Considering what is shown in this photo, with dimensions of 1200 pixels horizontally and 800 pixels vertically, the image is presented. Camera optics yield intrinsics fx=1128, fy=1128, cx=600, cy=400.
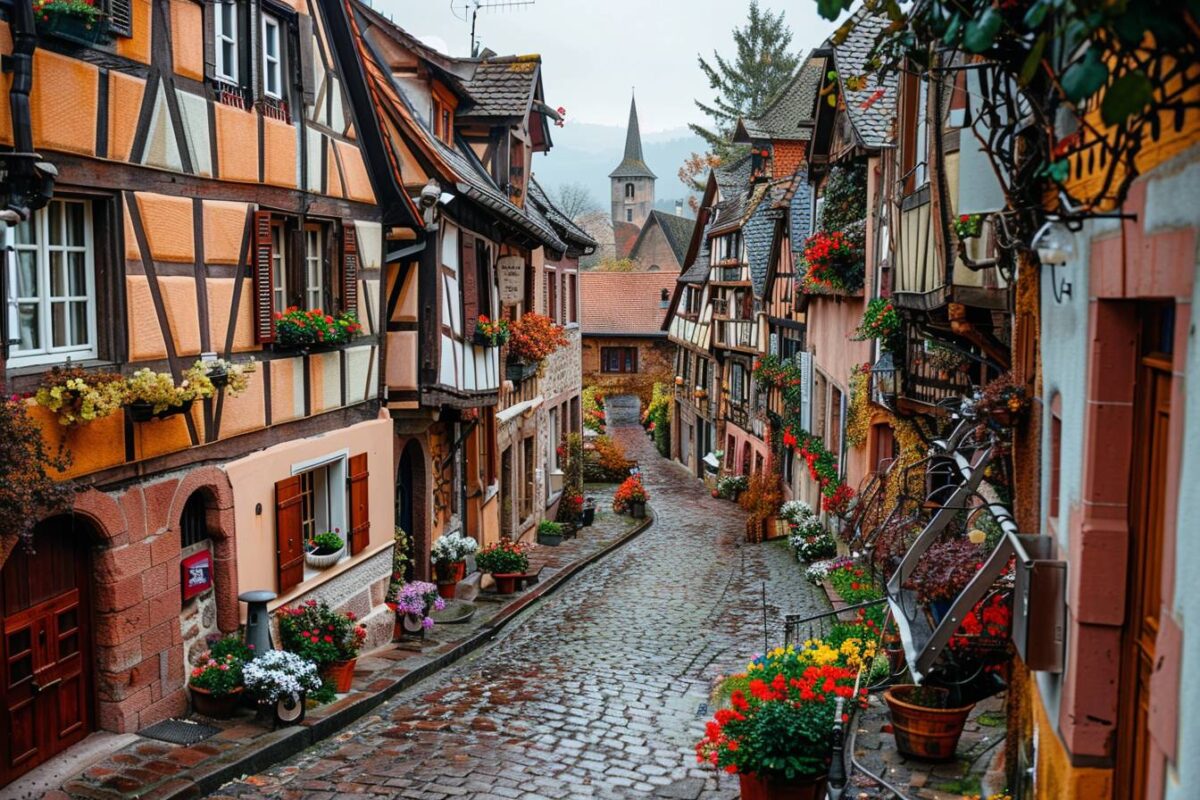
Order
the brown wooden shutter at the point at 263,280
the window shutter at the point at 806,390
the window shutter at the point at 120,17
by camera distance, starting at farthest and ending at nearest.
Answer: the window shutter at the point at 806,390 < the brown wooden shutter at the point at 263,280 < the window shutter at the point at 120,17

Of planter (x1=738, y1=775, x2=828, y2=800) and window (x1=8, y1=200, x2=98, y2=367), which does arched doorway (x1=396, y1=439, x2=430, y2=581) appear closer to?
window (x1=8, y1=200, x2=98, y2=367)

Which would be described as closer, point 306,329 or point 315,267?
point 306,329

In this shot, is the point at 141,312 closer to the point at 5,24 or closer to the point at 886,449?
the point at 5,24

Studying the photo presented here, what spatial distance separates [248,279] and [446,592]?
6.91m

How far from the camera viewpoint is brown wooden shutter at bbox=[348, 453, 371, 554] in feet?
39.6

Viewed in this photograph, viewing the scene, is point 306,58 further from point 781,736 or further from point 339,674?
point 781,736

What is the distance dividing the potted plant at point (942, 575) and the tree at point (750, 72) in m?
45.9

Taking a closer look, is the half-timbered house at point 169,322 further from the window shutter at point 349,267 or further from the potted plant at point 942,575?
the potted plant at point 942,575

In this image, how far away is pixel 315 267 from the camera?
1147cm

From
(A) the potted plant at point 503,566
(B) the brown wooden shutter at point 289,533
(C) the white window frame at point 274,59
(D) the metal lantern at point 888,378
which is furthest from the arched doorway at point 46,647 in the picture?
(D) the metal lantern at point 888,378

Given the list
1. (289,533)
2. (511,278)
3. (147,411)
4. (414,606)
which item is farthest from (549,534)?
(147,411)

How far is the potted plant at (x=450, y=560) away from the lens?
49.8 feet

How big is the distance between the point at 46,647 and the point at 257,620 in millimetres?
2063

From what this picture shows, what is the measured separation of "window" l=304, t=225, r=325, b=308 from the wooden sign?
2.87 m
